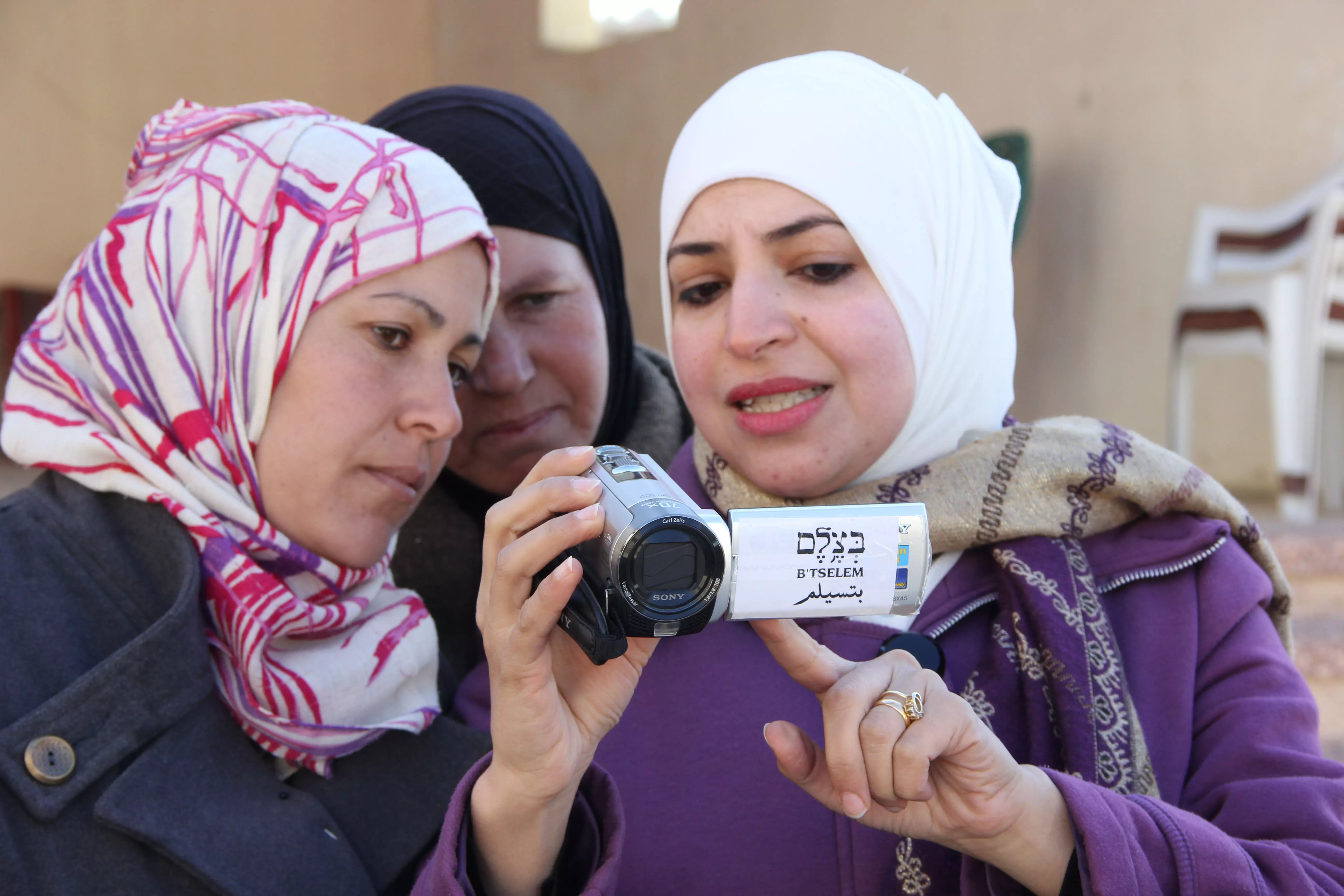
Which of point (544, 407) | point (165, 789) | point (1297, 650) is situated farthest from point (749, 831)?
point (1297, 650)

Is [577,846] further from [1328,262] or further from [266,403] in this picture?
[1328,262]

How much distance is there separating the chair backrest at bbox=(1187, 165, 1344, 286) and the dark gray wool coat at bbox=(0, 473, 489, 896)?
138 inches

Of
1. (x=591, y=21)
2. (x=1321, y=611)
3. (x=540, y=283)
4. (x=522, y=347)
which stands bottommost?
(x=1321, y=611)

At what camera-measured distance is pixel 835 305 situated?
147 centimetres

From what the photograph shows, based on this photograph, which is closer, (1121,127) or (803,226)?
(803,226)

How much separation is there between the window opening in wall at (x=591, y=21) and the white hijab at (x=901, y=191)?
5.01 metres

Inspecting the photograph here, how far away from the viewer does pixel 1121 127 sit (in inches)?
179

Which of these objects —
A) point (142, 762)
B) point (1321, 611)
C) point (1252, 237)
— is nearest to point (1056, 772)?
point (142, 762)

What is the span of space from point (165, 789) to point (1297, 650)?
2.48 metres

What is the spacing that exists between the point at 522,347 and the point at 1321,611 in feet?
7.28

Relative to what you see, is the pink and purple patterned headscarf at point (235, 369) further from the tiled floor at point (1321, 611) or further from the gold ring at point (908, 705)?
the tiled floor at point (1321, 611)

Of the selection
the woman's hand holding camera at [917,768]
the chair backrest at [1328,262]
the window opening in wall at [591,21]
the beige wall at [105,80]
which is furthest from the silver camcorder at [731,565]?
the beige wall at [105,80]

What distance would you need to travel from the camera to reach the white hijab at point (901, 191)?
58.9 inches

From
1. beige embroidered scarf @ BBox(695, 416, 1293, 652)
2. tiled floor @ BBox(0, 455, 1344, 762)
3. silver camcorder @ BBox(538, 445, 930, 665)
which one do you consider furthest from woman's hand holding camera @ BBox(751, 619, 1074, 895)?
tiled floor @ BBox(0, 455, 1344, 762)
